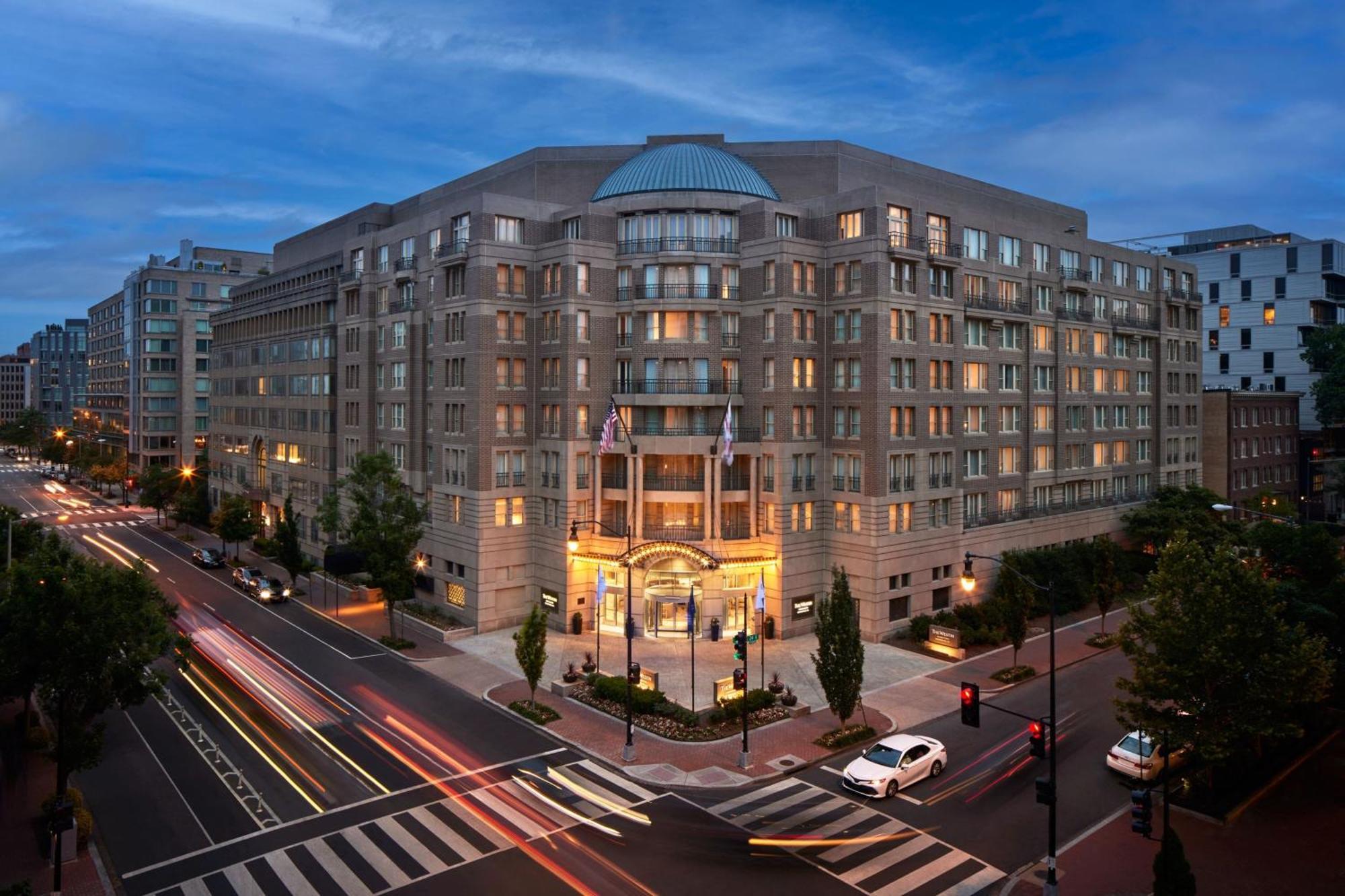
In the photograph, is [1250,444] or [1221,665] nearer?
[1221,665]

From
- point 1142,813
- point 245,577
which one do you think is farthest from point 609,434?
point 245,577

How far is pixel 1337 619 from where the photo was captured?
103 feet

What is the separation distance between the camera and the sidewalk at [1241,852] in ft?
75.2

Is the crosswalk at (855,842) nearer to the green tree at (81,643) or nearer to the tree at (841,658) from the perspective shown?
the tree at (841,658)

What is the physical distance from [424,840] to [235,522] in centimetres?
5504

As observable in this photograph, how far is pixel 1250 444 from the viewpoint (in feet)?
267

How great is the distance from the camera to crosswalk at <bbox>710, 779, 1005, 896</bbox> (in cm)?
2320

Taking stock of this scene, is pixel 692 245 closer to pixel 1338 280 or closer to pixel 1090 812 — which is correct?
pixel 1090 812

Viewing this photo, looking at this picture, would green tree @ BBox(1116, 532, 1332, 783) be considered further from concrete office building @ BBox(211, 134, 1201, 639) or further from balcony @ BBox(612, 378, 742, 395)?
balcony @ BBox(612, 378, 742, 395)

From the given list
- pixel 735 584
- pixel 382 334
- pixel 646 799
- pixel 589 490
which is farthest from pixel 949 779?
pixel 382 334

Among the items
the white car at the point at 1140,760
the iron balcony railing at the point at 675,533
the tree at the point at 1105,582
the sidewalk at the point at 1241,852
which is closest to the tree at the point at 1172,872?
the sidewalk at the point at 1241,852

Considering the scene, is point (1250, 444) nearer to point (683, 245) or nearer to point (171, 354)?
point (683, 245)

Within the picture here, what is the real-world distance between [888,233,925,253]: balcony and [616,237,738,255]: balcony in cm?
899

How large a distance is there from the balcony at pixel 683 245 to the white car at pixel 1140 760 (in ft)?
109
